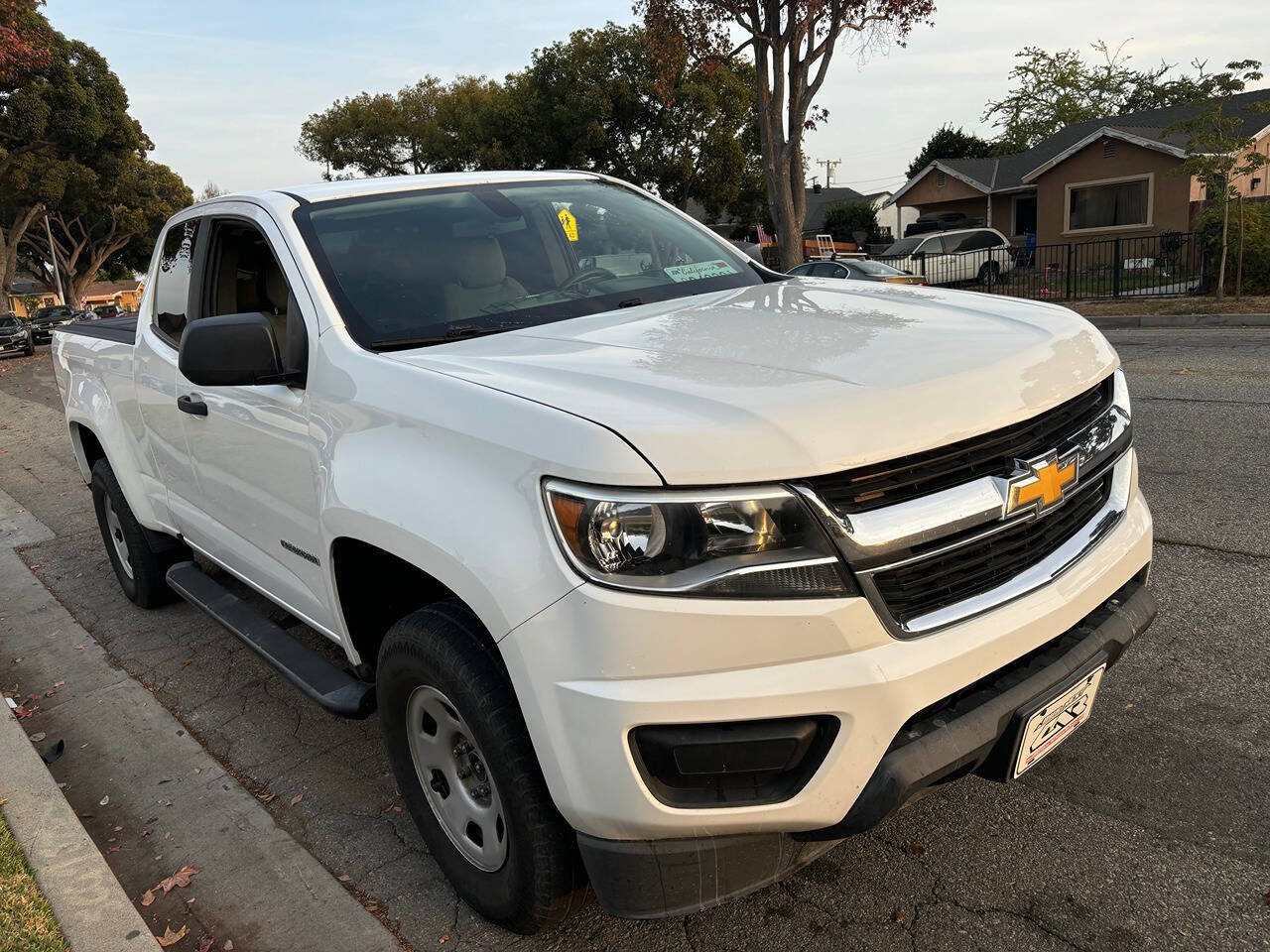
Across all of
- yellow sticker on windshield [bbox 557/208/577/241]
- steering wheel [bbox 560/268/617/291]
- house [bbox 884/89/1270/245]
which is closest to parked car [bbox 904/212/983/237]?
house [bbox 884/89/1270/245]

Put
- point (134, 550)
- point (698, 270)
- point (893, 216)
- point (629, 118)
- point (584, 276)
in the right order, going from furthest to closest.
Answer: point (893, 216), point (629, 118), point (134, 550), point (698, 270), point (584, 276)

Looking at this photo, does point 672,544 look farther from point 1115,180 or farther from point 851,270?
point 1115,180

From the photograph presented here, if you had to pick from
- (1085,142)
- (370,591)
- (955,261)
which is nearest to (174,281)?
(370,591)

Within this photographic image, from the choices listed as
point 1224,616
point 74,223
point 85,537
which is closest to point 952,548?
point 1224,616

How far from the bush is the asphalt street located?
13751mm

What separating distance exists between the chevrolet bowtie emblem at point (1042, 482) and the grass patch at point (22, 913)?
259 cm

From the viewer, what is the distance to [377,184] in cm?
359

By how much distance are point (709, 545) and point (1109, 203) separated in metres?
33.4

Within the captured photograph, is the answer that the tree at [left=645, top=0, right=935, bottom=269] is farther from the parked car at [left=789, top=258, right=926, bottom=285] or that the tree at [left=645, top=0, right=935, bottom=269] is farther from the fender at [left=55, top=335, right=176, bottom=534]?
the fender at [left=55, top=335, right=176, bottom=534]

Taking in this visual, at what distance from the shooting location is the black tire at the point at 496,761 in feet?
7.04

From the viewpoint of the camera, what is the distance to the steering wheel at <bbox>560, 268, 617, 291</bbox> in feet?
10.8

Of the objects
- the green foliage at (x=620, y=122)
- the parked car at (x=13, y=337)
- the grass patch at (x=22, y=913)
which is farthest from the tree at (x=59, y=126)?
the grass patch at (x=22, y=913)

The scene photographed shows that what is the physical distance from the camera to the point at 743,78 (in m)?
39.5

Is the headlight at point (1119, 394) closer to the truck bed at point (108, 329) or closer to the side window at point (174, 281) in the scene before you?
the side window at point (174, 281)
